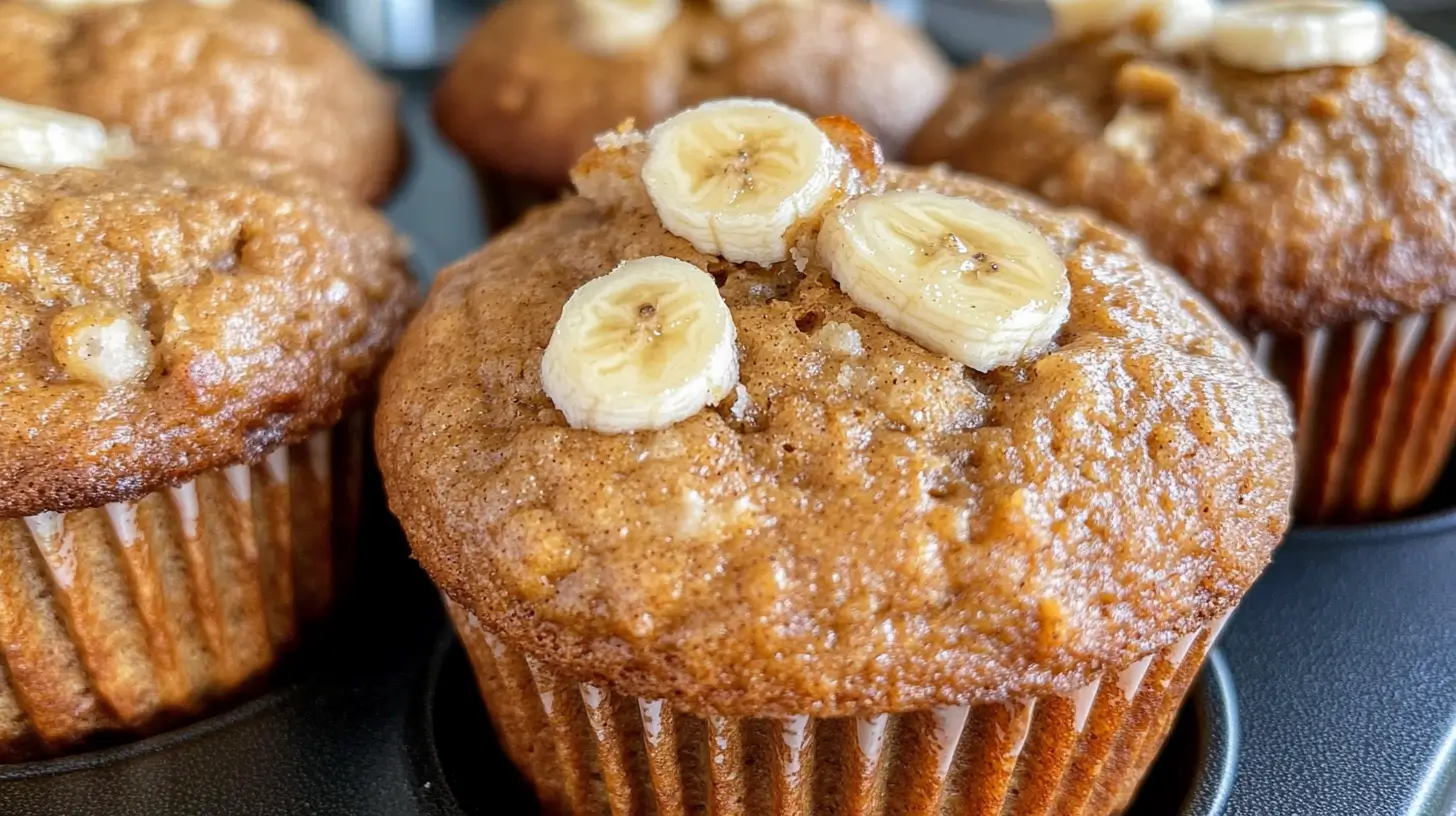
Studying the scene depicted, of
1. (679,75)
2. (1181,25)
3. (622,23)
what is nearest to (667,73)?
(679,75)

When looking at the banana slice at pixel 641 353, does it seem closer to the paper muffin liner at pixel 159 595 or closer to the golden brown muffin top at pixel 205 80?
the paper muffin liner at pixel 159 595

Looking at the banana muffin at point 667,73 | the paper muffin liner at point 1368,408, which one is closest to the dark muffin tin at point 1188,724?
the paper muffin liner at point 1368,408

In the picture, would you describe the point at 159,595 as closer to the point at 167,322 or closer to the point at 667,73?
the point at 167,322

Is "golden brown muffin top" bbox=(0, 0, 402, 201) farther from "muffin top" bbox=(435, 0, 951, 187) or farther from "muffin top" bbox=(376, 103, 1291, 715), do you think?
"muffin top" bbox=(376, 103, 1291, 715)

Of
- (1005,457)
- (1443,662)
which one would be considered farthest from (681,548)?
(1443,662)

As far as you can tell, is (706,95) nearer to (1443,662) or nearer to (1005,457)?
(1005,457)

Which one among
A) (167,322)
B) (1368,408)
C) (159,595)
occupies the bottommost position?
(1368,408)
